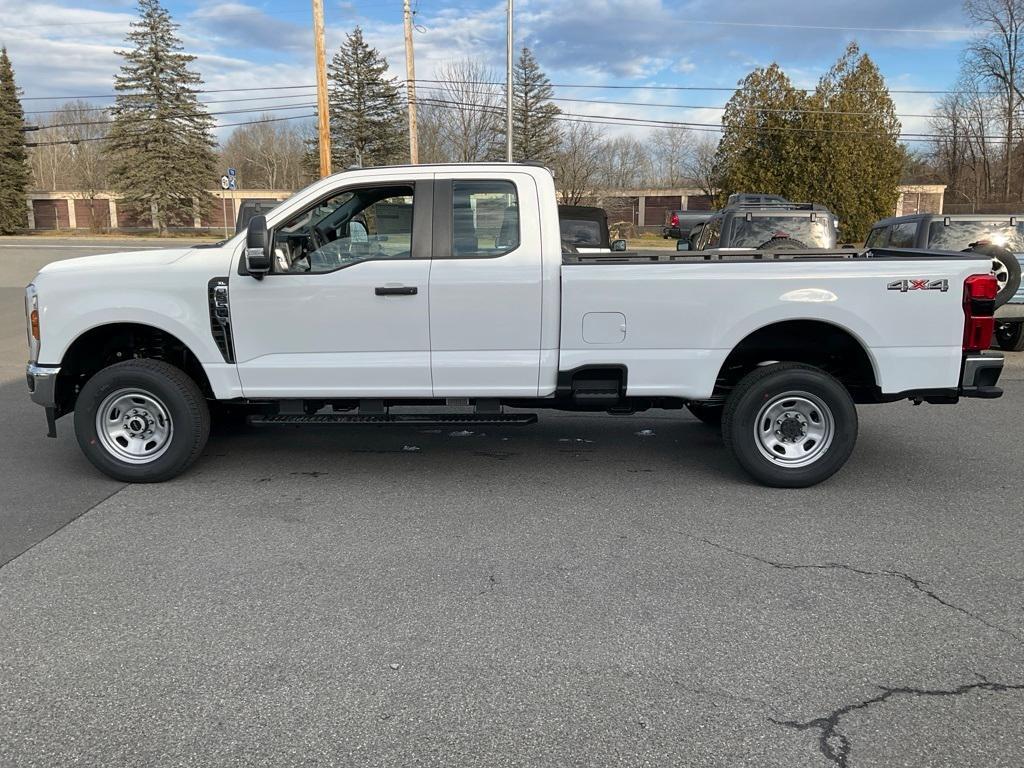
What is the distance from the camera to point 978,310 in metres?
5.30

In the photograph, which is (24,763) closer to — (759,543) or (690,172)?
(759,543)

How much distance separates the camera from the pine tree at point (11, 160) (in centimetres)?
5047

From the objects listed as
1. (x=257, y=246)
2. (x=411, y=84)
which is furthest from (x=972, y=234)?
(x=411, y=84)

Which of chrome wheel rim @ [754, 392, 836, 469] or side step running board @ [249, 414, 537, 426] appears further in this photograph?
side step running board @ [249, 414, 537, 426]

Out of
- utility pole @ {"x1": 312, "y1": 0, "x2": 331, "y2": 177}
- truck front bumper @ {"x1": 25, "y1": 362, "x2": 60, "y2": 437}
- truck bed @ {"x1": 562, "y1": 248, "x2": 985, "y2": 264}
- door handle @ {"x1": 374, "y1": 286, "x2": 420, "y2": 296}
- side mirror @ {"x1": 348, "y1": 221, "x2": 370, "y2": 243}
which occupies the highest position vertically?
utility pole @ {"x1": 312, "y1": 0, "x2": 331, "y2": 177}

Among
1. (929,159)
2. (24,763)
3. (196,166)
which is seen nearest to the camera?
(24,763)

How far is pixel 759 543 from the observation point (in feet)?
15.2

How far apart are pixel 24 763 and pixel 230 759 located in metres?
0.67

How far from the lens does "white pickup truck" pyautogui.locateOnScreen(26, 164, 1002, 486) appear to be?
5.32 metres

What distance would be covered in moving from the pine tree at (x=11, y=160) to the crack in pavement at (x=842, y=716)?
2298 inches

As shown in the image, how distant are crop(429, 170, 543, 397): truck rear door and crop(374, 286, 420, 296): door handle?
0.13 m

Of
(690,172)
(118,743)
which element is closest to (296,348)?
(118,743)

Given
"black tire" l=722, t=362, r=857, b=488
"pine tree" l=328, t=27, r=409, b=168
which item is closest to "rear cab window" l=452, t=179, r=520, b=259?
"black tire" l=722, t=362, r=857, b=488

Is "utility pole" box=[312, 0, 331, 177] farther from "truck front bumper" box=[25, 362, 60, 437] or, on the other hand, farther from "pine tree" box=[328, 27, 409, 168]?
"pine tree" box=[328, 27, 409, 168]
